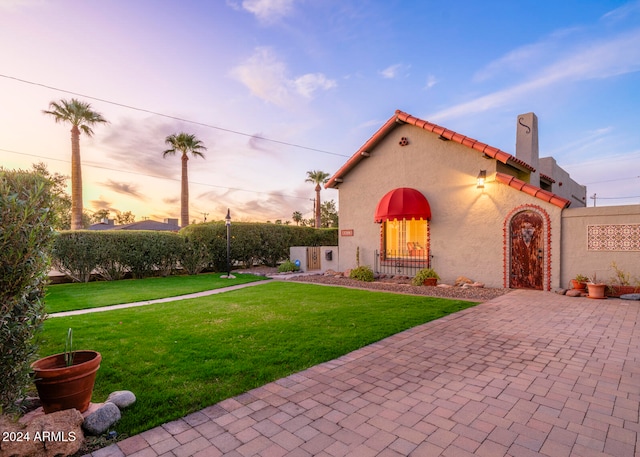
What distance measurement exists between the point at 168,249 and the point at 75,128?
13.1 m

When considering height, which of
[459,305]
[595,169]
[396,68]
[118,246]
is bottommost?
[459,305]

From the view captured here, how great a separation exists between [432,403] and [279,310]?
5802 mm

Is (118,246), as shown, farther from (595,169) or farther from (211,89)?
(595,169)

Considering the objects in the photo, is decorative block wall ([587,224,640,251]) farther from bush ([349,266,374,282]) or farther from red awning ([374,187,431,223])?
bush ([349,266,374,282])

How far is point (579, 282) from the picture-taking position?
10.8 meters

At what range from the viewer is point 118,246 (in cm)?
1634

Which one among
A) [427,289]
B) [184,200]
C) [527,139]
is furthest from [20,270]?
[184,200]

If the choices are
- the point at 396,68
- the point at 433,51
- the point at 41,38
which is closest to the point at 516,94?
the point at 433,51

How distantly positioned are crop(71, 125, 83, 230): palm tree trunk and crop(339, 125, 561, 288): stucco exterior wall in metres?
20.6

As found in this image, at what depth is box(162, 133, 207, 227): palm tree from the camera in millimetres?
27469

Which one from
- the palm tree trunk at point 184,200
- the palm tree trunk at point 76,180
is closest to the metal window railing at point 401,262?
the palm tree trunk at point 184,200

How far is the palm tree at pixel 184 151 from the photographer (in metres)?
27.5

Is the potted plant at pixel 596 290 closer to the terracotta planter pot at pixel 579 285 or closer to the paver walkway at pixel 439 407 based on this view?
the terracotta planter pot at pixel 579 285

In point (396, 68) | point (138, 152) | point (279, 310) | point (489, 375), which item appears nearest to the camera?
point (489, 375)
